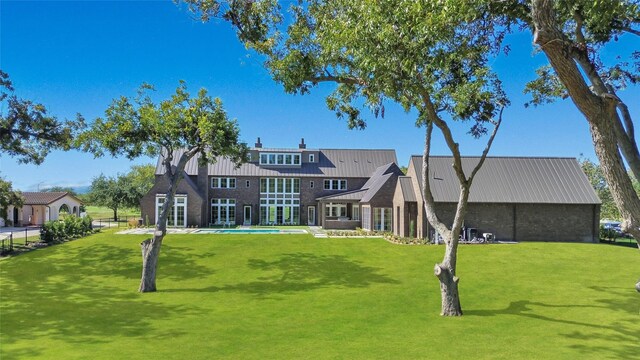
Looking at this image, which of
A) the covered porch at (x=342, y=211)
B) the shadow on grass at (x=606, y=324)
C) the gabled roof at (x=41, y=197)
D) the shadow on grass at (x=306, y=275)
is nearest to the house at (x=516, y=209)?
the covered porch at (x=342, y=211)

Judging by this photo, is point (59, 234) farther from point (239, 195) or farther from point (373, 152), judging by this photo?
point (373, 152)

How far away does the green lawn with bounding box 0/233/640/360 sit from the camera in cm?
1024

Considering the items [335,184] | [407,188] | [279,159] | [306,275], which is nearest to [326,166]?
[335,184]

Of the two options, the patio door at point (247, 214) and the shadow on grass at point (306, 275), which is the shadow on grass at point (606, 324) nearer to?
the shadow on grass at point (306, 275)

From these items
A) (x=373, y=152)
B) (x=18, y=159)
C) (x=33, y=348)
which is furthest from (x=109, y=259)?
(x=373, y=152)

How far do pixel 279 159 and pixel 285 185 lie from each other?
129 inches

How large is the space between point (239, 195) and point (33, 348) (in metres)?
36.2

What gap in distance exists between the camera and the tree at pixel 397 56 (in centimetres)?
971

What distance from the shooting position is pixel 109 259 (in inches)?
926

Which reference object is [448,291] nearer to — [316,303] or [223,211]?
[316,303]

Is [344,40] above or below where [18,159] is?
above

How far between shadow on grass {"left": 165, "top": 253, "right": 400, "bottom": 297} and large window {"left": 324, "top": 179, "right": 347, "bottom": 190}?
2314 cm

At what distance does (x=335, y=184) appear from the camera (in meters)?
47.7

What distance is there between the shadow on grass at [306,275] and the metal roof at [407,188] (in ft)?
30.5
